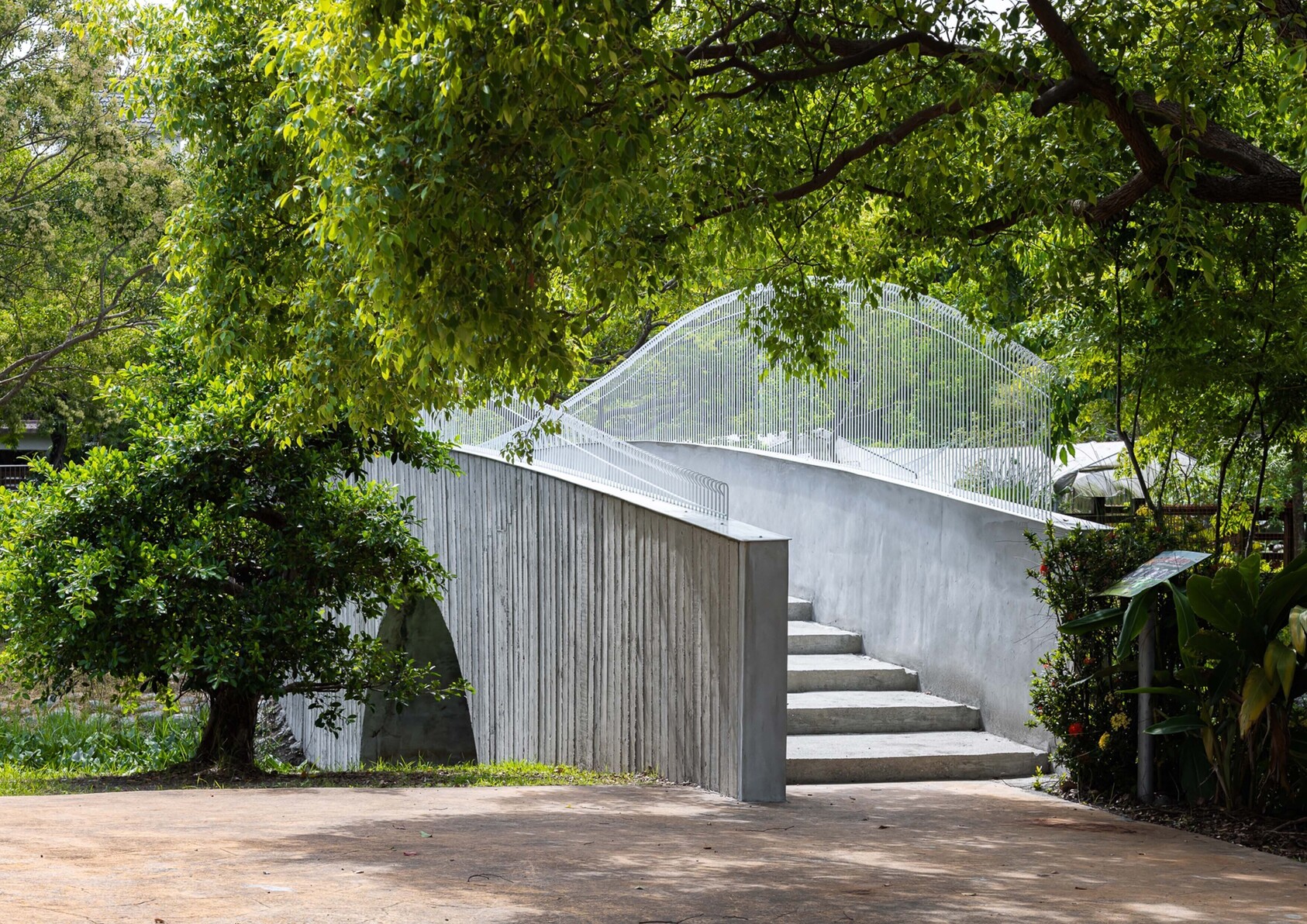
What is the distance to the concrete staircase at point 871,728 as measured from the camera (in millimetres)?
8242

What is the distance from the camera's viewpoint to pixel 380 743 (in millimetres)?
16453

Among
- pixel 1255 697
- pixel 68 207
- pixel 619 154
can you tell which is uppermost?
pixel 68 207

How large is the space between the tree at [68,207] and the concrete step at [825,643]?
37.6 feet

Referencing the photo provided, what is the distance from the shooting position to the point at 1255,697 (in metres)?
6.08

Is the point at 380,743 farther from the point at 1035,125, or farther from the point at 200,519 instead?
the point at 1035,125

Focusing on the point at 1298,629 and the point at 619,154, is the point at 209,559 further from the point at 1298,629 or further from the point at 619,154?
the point at 1298,629

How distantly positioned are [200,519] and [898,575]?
5.13 meters

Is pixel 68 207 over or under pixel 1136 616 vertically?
over

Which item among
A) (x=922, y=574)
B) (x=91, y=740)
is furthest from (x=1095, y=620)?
(x=91, y=740)

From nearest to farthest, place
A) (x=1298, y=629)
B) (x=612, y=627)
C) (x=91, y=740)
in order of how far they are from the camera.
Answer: (x=1298, y=629)
(x=612, y=627)
(x=91, y=740)

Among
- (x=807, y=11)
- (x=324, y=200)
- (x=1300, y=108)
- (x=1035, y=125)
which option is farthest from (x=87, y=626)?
(x=1300, y=108)

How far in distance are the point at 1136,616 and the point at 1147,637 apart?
294mm

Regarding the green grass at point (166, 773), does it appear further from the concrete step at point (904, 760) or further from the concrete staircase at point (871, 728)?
the concrete staircase at point (871, 728)

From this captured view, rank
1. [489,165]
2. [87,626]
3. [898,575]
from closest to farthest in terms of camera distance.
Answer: [489,165], [87,626], [898,575]
